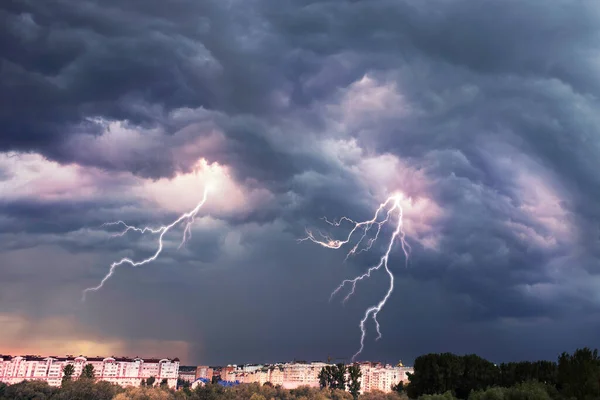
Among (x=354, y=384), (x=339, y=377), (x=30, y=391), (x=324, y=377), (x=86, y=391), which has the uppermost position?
(x=339, y=377)

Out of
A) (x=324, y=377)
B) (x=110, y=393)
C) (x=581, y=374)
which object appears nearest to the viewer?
(x=581, y=374)

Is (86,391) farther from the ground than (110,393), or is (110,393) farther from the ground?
(86,391)

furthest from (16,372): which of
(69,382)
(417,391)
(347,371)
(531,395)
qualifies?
(531,395)

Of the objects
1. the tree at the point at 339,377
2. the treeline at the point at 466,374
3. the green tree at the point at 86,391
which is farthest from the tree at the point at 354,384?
the green tree at the point at 86,391

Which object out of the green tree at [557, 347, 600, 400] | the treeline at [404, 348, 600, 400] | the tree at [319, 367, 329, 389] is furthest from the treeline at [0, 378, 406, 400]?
the green tree at [557, 347, 600, 400]

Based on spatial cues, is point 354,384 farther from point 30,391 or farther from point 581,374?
point 581,374

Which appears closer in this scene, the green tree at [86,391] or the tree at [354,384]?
the green tree at [86,391]

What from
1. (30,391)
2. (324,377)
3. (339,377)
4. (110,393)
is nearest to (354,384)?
(339,377)

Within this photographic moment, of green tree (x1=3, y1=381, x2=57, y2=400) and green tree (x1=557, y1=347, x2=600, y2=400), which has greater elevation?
green tree (x1=557, y1=347, x2=600, y2=400)

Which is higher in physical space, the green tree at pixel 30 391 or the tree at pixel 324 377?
the tree at pixel 324 377

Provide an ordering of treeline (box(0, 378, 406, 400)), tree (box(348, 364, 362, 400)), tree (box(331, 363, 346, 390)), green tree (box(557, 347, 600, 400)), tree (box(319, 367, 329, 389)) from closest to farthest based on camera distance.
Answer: green tree (box(557, 347, 600, 400))
treeline (box(0, 378, 406, 400))
tree (box(348, 364, 362, 400))
tree (box(331, 363, 346, 390))
tree (box(319, 367, 329, 389))

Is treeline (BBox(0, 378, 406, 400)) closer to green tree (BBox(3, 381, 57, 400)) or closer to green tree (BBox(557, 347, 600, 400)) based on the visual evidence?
green tree (BBox(3, 381, 57, 400))

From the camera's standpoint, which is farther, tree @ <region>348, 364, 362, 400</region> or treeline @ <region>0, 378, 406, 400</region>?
tree @ <region>348, 364, 362, 400</region>

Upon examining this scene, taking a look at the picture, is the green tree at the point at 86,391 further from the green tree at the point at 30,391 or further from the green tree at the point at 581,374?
the green tree at the point at 581,374
